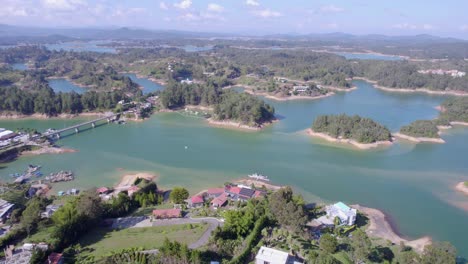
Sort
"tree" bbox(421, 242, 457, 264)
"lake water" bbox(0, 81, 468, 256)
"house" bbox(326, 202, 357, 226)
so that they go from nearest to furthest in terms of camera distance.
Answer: "tree" bbox(421, 242, 457, 264), "house" bbox(326, 202, 357, 226), "lake water" bbox(0, 81, 468, 256)

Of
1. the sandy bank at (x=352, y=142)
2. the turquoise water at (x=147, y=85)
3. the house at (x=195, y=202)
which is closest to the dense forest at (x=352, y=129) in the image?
→ the sandy bank at (x=352, y=142)

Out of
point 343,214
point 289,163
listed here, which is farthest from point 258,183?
point 343,214

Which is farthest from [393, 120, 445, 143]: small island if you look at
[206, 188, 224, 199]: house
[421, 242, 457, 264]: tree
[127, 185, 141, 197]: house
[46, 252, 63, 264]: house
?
[46, 252, 63, 264]: house

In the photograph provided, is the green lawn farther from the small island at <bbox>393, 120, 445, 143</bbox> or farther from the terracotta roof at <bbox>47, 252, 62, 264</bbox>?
the small island at <bbox>393, 120, 445, 143</bbox>

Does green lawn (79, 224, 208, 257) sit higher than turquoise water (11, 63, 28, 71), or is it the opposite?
turquoise water (11, 63, 28, 71)

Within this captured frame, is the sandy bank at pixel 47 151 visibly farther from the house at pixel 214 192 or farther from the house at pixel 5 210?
the house at pixel 214 192

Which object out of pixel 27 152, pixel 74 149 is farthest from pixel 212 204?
pixel 27 152

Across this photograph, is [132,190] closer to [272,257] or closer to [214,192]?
[214,192]
